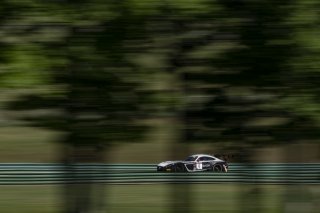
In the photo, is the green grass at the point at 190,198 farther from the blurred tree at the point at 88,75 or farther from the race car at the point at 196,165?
the blurred tree at the point at 88,75

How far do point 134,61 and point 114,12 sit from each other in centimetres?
57

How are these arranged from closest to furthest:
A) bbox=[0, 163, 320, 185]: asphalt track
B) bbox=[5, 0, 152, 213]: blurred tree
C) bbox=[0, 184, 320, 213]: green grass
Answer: bbox=[5, 0, 152, 213]: blurred tree
bbox=[0, 163, 320, 185]: asphalt track
bbox=[0, 184, 320, 213]: green grass

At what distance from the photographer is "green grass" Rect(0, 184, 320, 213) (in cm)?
877

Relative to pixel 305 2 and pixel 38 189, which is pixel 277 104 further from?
pixel 38 189

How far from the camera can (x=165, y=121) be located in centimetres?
811

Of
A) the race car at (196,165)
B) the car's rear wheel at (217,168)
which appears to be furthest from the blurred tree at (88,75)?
the car's rear wheel at (217,168)

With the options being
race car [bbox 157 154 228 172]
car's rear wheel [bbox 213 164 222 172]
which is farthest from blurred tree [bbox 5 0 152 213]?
car's rear wheel [bbox 213 164 222 172]

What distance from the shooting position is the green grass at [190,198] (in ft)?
28.8

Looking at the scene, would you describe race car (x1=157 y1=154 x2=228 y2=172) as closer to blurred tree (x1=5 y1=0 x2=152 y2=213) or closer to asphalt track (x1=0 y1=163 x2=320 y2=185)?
asphalt track (x1=0 y1=163 x2=320 y2=185)

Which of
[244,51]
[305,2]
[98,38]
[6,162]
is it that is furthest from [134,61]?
[6,162]

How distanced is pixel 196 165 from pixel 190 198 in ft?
1.06

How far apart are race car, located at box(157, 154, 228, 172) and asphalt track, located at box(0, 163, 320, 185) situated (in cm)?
5

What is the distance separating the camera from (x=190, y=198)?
8750mm

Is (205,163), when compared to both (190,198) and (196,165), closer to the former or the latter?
(196,165)
